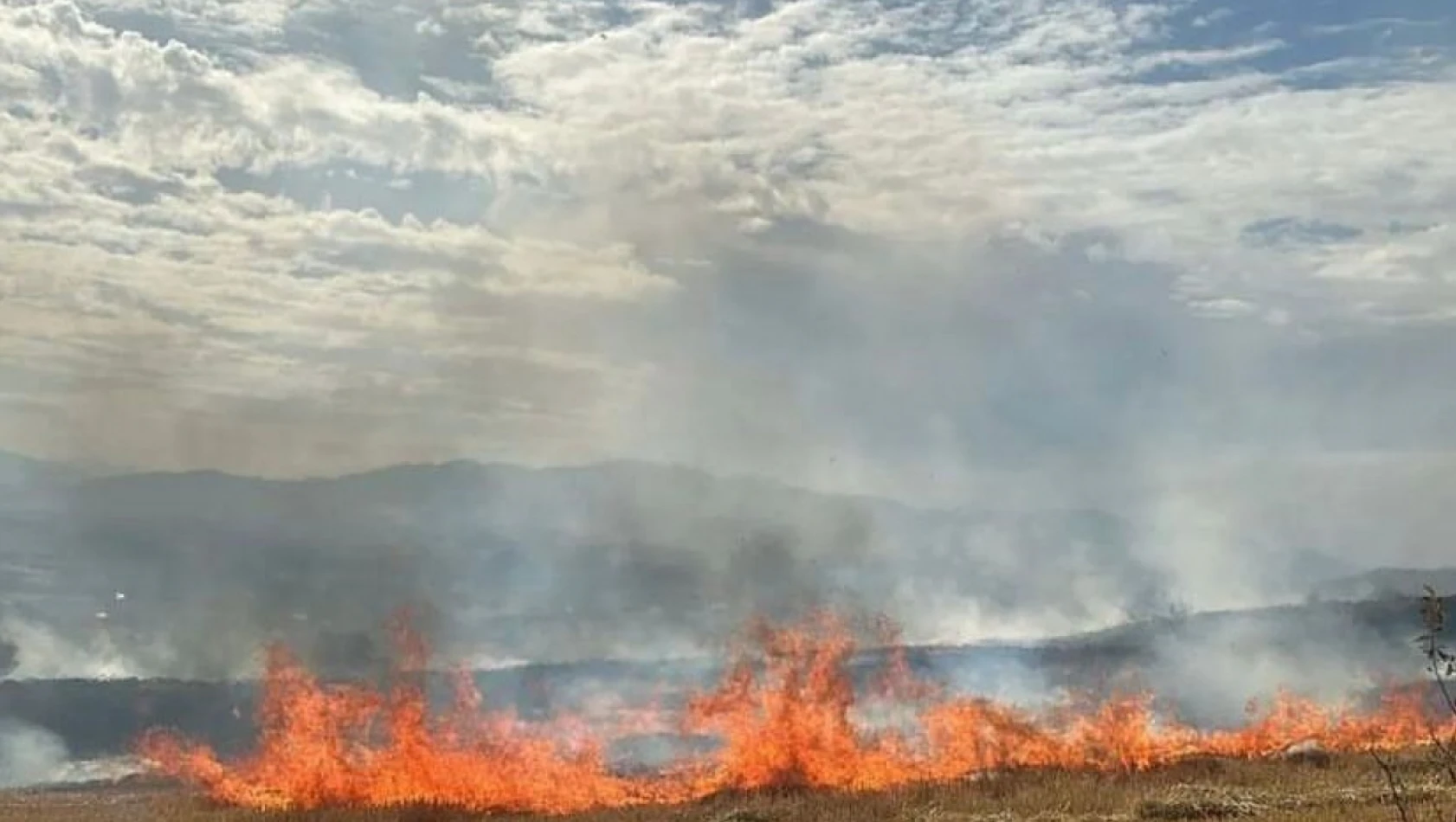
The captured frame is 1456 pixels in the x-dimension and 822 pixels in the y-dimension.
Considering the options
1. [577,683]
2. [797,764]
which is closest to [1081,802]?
[797,764]

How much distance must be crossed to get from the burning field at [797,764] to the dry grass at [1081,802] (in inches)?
2.9

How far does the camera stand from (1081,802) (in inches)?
1043

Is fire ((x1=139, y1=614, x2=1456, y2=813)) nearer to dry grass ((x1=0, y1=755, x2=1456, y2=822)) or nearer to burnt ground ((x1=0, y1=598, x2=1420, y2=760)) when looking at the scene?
dry grass ((x1=0, y1=755, x2=1456, y2=822))

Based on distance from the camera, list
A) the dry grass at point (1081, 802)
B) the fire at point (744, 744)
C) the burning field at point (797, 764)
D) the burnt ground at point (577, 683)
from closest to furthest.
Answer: the dry grass at point (1081, 802) < the burning field at point (797, 764) < the fire at point (744, 744) < the burnt ground at point (577, 683)

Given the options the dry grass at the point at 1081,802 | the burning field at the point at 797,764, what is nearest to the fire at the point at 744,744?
the burning field at the point at 797,764

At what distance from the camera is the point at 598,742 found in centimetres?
5109

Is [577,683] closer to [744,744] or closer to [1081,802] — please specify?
[744,744]

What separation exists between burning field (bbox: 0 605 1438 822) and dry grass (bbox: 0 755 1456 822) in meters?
0.07

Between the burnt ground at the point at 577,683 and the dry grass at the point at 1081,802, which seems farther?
the burnt ground at the point at 577,683

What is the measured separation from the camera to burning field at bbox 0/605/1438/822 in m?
26.9

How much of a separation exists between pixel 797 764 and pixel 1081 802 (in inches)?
357

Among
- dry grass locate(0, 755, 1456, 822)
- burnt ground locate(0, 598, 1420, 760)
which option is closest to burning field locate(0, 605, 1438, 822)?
dry grass locate(0, 755, 1456, 822)

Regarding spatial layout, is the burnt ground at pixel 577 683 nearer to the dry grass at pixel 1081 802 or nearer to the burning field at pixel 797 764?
the burning field at pixel 797 764

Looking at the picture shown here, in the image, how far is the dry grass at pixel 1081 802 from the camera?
81.4ft
